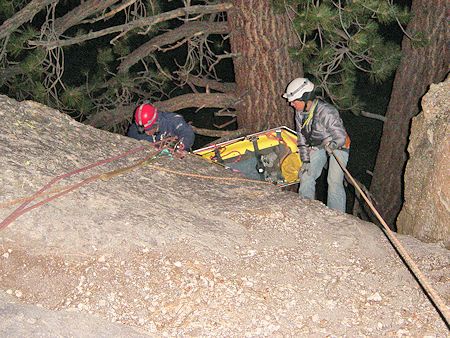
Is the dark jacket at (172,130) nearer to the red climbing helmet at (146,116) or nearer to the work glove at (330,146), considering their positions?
the red climbing helmet at (146,116)

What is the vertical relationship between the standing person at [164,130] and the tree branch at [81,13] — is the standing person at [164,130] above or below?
below

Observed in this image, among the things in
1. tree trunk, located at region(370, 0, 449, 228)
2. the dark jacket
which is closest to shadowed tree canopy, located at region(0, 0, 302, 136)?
the dark jacket

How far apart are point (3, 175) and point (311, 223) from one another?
2444 mm

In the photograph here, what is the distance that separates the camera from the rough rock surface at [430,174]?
4727mm

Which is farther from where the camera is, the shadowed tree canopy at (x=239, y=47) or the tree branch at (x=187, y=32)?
the tree branch at (x=187, y=32)

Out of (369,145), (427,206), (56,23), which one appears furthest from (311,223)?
(369,145)

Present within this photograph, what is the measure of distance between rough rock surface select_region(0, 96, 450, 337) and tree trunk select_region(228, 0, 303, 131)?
2.15 metres

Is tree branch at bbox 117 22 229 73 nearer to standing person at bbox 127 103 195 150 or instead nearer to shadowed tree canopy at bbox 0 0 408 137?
→ shadowed tree canopy at bbox 0 0 408 137

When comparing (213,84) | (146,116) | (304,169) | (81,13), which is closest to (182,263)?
(146,116)

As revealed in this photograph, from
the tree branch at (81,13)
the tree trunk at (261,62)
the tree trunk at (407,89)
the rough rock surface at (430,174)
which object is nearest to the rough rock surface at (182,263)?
the rough rock surface at (430,174)

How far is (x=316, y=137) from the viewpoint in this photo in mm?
6164

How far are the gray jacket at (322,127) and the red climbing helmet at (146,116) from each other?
1566 mm

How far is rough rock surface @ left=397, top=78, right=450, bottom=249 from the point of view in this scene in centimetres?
473

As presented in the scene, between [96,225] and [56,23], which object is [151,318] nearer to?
[96,225]
